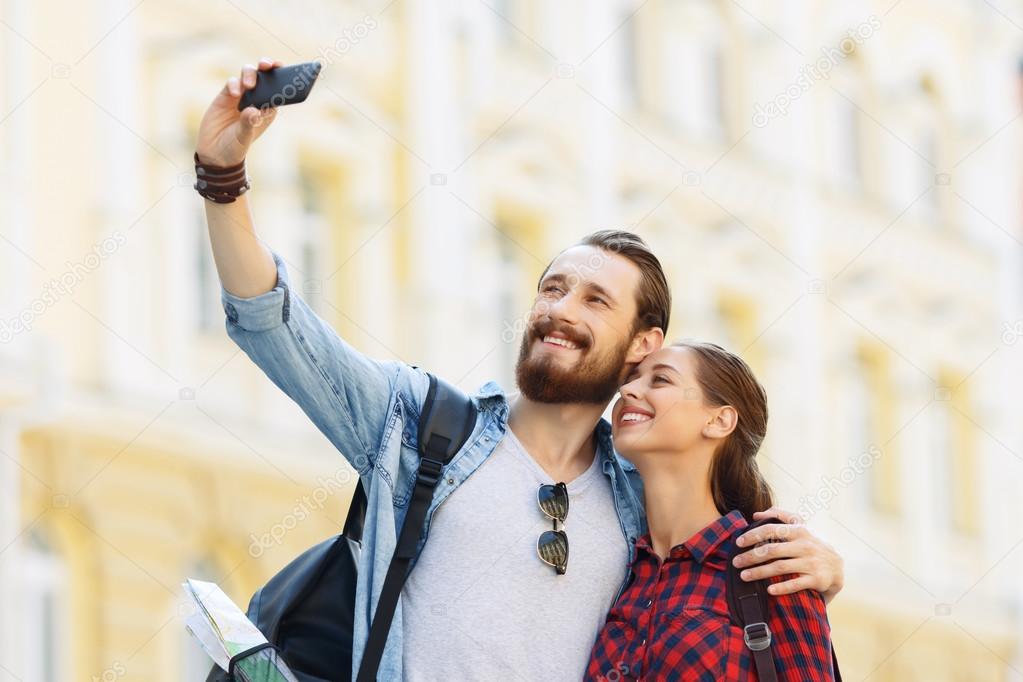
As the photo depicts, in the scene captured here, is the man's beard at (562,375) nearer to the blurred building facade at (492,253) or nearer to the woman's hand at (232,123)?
the woman's hand at (232,123)

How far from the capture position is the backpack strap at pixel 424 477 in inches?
173

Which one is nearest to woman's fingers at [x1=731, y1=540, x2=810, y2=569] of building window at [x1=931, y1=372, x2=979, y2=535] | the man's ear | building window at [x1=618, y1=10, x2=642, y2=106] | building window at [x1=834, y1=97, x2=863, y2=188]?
the man's ear

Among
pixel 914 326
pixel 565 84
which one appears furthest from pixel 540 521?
pixel 914 326

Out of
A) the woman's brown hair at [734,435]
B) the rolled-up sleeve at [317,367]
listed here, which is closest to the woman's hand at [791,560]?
the woman's brown hair at [734,435]

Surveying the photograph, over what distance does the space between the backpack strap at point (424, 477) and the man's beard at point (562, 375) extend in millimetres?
168

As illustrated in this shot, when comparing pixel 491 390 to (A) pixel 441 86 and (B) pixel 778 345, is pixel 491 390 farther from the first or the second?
(B) pixel 778 345

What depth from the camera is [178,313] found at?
12922 mm

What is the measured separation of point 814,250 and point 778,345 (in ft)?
4.20

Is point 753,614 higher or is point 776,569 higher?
point 776,569

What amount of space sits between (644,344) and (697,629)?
2.98 feet

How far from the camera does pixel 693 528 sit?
15.7 feet

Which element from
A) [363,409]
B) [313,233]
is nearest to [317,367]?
[363,409]

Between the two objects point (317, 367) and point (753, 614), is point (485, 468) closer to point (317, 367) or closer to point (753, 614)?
point (317, 367)

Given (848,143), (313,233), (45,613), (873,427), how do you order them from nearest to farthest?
(45,613) < (313,233) < (873,427) < (848,143)
